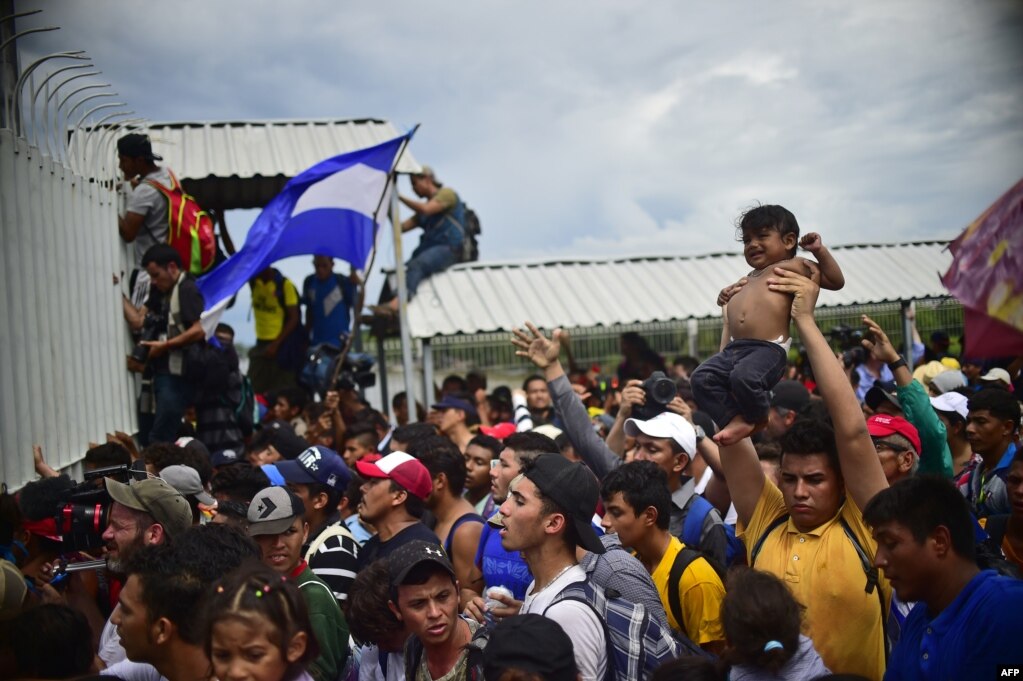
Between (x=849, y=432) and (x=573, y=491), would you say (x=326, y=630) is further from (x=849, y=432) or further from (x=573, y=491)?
(x=849, y=432)

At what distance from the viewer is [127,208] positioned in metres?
7.46

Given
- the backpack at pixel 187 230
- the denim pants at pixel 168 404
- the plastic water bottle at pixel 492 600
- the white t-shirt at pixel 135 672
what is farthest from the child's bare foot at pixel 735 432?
the backpack at pixel 187 230

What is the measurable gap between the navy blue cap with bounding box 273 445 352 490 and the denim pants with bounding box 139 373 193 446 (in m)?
2.14

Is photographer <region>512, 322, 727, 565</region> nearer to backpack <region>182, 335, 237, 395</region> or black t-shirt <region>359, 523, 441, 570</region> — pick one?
black t-shirt <region>359, 523, 441, 570</region>

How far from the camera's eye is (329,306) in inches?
430

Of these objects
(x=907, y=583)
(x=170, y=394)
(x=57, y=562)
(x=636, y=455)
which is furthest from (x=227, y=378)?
(x=907, y=583)

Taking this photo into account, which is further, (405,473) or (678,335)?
(678,335)

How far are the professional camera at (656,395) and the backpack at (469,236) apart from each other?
25.9 ft

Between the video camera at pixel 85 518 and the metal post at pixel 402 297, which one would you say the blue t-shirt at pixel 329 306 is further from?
the video camera at pixel 85 518

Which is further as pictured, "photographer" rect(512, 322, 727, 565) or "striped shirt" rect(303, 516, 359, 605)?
"photographer" rect(512, 322, 727, 565)

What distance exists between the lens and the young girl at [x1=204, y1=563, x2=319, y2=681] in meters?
2.71

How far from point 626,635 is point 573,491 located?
56 centimetres

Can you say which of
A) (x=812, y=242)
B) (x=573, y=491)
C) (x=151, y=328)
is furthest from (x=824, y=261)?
(x=151, y=328)

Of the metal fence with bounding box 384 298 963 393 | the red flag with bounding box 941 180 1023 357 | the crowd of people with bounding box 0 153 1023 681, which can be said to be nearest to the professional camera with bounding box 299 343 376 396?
the metal fence with bounding box 384 298 963 393
